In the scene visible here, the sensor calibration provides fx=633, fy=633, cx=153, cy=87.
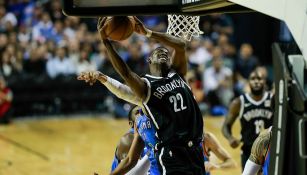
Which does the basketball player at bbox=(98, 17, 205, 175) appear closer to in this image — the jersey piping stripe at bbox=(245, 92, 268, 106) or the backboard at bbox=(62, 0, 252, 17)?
the backboard at bbox=(62, 0, 252, 17)

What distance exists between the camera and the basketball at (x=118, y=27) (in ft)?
16.1

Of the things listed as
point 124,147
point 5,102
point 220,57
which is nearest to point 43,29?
point 5,102

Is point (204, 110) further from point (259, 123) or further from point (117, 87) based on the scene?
point (117, 87)

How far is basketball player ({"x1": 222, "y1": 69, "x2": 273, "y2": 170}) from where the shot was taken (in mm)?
7570

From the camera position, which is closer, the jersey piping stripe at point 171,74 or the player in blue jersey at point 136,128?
the player in blue jersey at point 136,128

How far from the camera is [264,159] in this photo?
506 cm

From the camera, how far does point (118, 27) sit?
5.00 metres

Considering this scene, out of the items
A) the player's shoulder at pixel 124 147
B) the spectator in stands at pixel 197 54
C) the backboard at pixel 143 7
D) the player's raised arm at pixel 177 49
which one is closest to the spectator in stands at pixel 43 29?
the spectator in stands at pixel 197 54

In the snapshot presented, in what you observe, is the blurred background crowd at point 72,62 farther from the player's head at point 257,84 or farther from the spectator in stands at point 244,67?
the player's head at point 257,84

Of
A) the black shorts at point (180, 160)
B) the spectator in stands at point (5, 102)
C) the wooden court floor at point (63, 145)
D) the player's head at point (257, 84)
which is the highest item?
the player's head at point (257, 84)

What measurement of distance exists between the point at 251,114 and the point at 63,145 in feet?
18.2

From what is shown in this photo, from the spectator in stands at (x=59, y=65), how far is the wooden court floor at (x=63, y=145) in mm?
1079

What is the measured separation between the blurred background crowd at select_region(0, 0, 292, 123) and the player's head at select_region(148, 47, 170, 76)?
8.33 metres

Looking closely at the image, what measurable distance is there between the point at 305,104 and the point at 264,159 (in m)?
1.36
